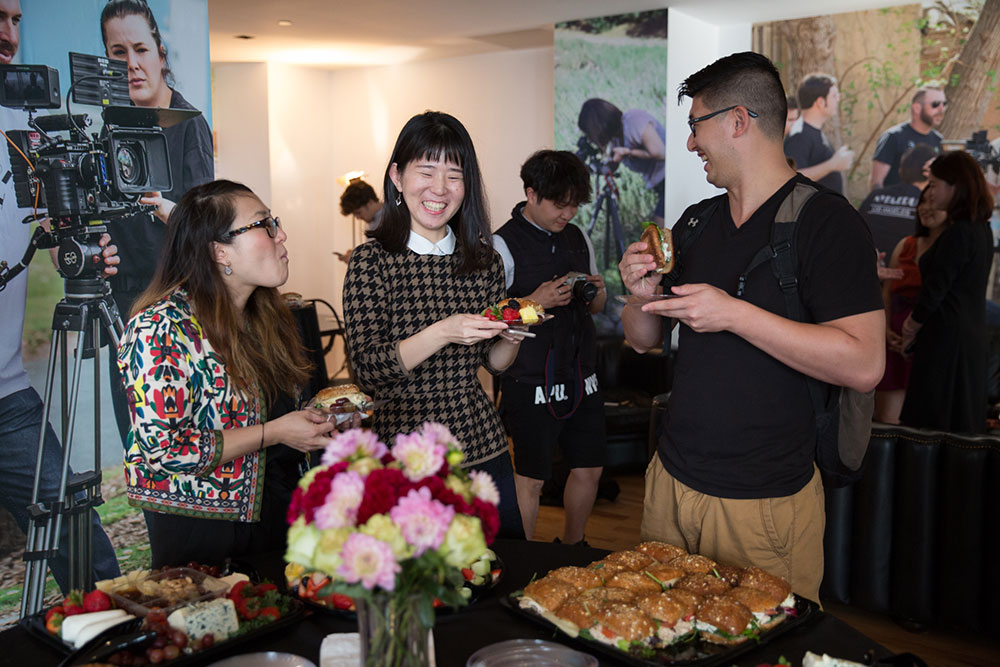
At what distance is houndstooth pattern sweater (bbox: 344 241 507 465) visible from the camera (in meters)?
2.02

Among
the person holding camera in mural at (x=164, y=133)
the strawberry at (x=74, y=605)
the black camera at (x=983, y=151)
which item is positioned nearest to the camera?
the strawberry at (x=74, y=605)

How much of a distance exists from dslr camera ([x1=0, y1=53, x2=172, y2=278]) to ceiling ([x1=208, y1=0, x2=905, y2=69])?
107 inches

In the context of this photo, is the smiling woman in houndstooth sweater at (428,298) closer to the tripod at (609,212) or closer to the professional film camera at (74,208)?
the professional film camera at (74,208)

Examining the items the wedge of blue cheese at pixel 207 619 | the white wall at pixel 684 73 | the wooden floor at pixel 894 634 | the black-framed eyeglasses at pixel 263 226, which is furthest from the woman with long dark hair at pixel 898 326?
the wedge of blue cheese at pixel 207 619

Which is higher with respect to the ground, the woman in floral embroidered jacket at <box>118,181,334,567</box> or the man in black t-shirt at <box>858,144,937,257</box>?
the man in black t-shirt at <box>858,144,937,257</box>

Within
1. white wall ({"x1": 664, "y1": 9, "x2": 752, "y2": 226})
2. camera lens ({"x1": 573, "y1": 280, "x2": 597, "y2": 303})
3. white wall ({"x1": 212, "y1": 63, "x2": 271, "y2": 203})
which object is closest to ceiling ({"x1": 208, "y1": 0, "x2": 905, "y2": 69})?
white wall ({"x1": 664, "y1": 9, "x2": 752, "y2": 226})

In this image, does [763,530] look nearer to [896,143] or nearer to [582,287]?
[582,287]

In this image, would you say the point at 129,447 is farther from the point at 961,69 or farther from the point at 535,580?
the point at 961,69

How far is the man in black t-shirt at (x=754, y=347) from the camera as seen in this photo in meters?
1.70

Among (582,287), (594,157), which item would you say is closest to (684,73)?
(594,157)

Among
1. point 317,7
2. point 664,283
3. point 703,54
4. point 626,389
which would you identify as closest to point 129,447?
point 664,283

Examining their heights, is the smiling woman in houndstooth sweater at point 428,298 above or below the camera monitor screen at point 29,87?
below

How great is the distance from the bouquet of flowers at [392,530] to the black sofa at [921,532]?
2.48m

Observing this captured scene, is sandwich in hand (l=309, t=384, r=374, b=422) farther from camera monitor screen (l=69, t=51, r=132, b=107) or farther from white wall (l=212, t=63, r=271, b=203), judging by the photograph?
white wall (l=212, t=63, r=271, b=203)
